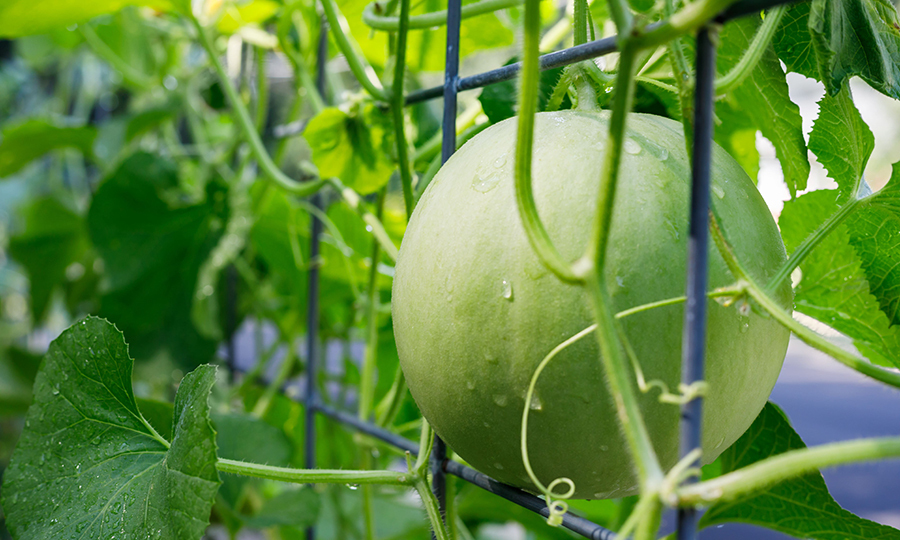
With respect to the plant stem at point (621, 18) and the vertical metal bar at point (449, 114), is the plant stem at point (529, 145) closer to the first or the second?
the plant stem at point (621, 18)

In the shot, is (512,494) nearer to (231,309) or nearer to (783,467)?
(783,467)

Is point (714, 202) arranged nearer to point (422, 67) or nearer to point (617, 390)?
point (617, 390)

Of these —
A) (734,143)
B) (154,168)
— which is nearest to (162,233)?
(154,168)

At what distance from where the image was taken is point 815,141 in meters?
0.38

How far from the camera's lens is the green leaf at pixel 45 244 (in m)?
1.42

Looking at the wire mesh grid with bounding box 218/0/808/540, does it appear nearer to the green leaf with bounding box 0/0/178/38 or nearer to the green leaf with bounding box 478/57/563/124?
the green leaf with bounding box 478/57/563/124

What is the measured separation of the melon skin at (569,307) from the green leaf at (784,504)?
0.46 ft

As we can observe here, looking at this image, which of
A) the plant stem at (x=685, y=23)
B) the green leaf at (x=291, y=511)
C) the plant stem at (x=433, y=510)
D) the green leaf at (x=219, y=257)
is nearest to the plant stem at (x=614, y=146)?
the plant stem at (x=685, y=23)

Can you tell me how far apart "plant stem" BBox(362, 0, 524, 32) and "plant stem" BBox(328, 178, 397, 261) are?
0.51 ft

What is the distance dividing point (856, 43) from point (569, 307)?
22cm

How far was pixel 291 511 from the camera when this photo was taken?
670mm

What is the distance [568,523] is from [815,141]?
0.85ft

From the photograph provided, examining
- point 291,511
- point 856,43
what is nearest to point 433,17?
point 856,43

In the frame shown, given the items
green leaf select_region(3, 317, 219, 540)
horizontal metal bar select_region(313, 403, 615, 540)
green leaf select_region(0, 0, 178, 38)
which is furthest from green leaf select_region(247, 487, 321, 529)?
green leaf select_region(0, 0, 178, 38)
